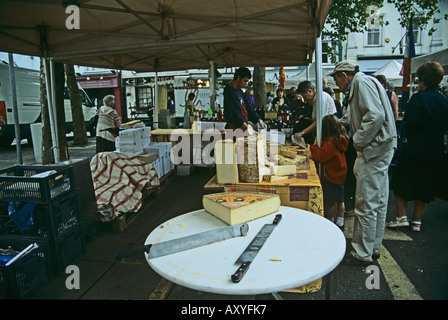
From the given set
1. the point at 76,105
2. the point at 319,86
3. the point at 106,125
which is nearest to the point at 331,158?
the point at 319,86

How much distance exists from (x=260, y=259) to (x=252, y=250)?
8cm

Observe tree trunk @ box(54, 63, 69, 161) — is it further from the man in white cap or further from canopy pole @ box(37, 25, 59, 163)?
the man in white cap

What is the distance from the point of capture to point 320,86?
11.9ft

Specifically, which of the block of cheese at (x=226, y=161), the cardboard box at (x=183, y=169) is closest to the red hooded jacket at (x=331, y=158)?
the block of cheese at (x=226, y=161)

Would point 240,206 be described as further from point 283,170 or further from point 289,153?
point 289,153

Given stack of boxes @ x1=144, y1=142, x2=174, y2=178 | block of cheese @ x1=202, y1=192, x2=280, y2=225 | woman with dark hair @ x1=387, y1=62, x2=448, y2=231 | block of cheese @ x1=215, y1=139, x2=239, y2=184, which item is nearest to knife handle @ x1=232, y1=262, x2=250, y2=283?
block of cheese @ x1=202, y1=192, x2=280, y2=225

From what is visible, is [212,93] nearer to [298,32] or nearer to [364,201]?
[298,32]

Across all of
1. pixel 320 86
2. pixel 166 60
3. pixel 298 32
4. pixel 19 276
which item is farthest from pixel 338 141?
pixel 166 60

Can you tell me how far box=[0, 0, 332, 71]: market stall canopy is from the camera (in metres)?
3.87

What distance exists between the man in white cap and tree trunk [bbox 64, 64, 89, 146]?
395 inches

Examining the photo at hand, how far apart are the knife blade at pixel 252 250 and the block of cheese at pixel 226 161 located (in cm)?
87

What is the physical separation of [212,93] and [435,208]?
5211mm

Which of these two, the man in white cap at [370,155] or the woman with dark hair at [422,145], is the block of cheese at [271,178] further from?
the woman with dark hair at [422,145]

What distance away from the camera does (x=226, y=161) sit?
8.27 feet
